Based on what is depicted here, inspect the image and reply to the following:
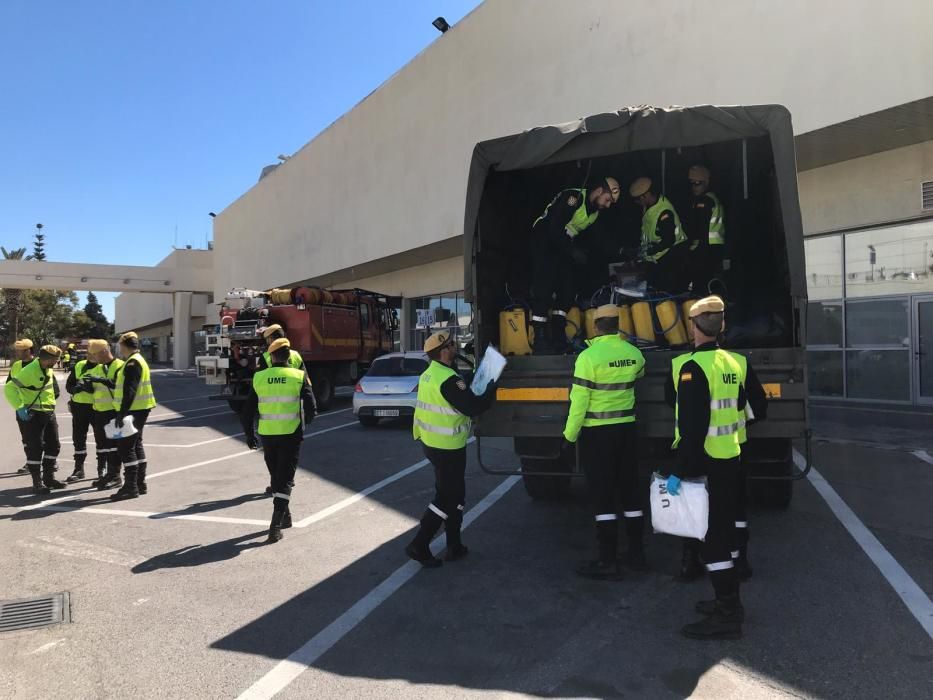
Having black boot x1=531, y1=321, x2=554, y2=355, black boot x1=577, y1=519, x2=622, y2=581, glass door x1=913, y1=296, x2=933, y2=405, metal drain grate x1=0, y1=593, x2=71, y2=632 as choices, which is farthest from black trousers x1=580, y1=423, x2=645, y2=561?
glass door x1=913, y1=296, x2=933, y2=405

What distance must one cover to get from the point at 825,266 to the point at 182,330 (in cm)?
3979

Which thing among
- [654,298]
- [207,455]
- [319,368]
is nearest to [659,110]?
[654,298]

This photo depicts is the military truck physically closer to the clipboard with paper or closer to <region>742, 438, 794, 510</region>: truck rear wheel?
<region>742, 438, 794, 510</region>: truck rear wheel

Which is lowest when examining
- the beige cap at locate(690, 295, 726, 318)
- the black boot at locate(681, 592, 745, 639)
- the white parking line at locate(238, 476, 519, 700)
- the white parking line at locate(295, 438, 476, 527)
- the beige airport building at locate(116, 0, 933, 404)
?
the white parking line at locate(238, 476, 519, 700)

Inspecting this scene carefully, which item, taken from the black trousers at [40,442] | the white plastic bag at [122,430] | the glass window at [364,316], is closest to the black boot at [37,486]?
the black trousers at [40,442]

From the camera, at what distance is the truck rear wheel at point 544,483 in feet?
19.7

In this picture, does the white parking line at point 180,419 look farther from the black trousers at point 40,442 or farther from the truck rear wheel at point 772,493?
the truck rear wheel at point 772,493

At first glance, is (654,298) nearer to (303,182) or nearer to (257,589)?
(257,589)

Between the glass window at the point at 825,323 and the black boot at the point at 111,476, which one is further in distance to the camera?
the glass window at the point at 825,323

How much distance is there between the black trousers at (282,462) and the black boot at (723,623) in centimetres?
348

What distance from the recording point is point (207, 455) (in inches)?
387

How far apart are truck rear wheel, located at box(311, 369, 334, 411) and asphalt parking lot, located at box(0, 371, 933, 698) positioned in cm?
818

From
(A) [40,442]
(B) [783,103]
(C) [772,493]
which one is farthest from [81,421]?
(B) [783,103]

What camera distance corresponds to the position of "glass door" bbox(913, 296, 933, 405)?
39.2ft
